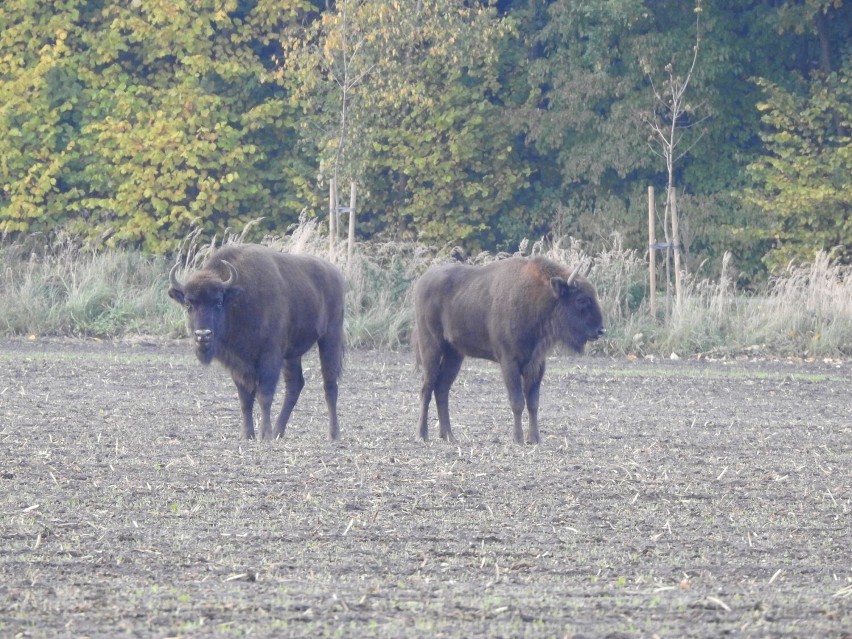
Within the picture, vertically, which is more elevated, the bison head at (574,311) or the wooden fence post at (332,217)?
the wooden fence post at (332,217)

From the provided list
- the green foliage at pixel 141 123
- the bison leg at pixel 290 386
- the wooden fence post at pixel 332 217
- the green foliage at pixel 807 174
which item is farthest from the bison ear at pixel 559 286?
the green foliage at pixel 807 174

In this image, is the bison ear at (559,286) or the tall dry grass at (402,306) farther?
the tall dry grass at (402,306)

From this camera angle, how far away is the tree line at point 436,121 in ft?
98.6

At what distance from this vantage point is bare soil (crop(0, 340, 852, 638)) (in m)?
6.72

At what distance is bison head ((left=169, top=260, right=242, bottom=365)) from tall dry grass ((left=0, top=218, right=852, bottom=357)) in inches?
402

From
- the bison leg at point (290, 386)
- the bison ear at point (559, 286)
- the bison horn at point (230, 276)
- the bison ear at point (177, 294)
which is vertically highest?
the bison horn at point (230, 276)

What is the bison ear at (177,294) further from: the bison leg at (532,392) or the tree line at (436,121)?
the tree line at (436,121)

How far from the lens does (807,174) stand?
30.5 metres

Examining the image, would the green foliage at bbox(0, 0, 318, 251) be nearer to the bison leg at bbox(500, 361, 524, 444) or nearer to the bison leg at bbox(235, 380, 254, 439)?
the bison leg at bbox(235, 380, 254, 439)

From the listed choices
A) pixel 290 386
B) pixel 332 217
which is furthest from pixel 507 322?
pixel 332 217

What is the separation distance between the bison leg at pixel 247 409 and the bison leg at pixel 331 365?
0.82 m

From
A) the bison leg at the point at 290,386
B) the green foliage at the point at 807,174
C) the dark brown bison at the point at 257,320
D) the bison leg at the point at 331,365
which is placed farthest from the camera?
the green foliage at the point at 807,174

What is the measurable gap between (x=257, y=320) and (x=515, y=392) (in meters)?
2.34

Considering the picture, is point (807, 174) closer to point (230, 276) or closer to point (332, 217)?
point (332, 217)
